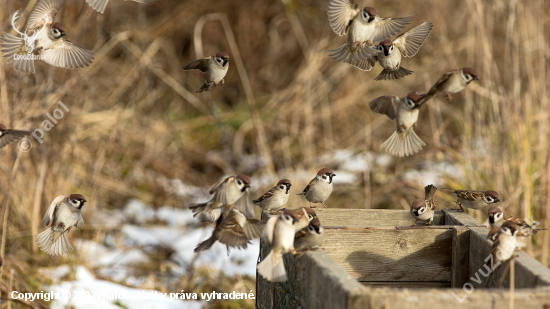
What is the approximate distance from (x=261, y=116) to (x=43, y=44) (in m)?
4.92

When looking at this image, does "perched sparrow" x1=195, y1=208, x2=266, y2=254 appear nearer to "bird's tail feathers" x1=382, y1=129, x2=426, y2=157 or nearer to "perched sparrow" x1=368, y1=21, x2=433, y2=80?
"bird's tail feathers" x1=382, y1=129, x2=426, y2=157

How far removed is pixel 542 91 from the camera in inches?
200

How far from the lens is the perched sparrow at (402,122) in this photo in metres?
2.63

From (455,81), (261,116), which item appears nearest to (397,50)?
(455,81)

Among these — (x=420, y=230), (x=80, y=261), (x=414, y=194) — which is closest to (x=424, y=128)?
(x=414, y=194)

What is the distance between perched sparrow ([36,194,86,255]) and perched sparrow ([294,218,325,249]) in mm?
1014

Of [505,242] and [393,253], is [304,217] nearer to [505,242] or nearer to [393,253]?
[393,253]

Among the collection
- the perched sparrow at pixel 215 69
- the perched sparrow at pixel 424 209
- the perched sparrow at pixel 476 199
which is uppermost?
the perched sparrow at pixel 215 69

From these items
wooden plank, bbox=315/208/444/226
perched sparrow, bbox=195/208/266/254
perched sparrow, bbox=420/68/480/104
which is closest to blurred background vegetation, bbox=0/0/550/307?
wooden plank, bbox=315/208/444/226

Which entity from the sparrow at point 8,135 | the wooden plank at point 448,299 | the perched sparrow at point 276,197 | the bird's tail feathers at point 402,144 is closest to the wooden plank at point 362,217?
the perched sparrow at point 276,197

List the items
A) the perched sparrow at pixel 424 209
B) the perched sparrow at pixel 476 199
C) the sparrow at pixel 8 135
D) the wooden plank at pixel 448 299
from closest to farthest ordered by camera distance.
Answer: the wooden plank at pixel 448 299 < the sparrow at pixel 8 135 < the perched sparrow at pixel 424 209 < the perched sparrow at pixel 476 199

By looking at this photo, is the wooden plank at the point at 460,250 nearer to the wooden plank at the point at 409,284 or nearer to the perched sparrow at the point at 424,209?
the wooden plank at the point at 409,284

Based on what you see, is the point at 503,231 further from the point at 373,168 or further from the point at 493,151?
the point at 373,168

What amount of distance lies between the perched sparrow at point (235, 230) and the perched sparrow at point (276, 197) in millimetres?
680
